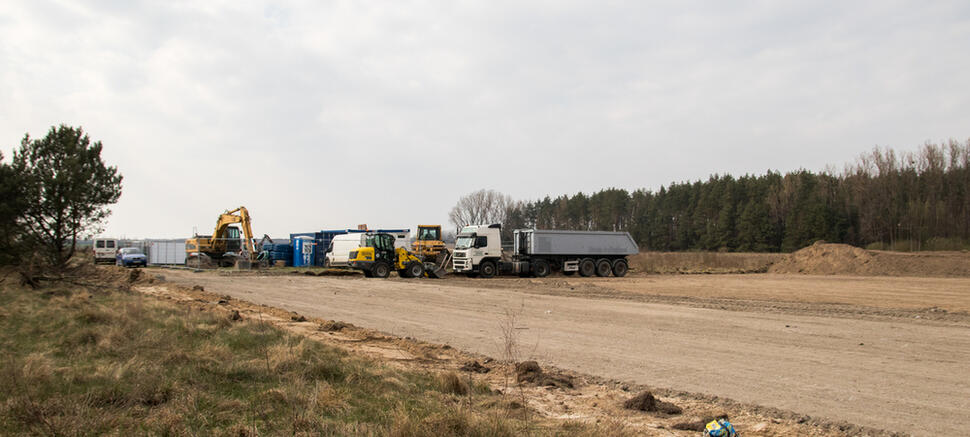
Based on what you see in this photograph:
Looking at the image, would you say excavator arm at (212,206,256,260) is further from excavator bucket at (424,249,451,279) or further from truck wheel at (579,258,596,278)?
truck wheel at (579,258,596,278)

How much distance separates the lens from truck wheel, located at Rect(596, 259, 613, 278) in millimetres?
39344

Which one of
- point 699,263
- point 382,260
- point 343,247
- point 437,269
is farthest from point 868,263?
point 343,247

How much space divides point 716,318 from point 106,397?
1361 centimetres

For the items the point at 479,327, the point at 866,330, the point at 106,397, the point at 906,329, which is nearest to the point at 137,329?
the point at 106,397

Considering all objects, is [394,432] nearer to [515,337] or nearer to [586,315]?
[515,337]

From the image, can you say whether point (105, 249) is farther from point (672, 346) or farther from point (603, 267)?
point (672, 346)

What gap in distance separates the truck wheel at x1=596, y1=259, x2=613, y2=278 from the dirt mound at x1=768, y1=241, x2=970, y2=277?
59.3 ft

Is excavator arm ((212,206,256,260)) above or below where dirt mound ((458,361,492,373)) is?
above

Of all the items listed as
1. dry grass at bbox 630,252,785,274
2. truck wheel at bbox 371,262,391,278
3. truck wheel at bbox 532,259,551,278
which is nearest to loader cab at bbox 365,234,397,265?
truck wheel at bbox 371,262,391,278

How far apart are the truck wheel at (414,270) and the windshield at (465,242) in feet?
10.8

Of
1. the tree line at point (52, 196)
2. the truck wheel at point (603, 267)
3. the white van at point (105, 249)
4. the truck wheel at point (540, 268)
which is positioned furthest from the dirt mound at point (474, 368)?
the white van at point (105, 249)

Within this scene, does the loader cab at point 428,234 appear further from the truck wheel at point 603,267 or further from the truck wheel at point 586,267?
the truck wheel at point 603,267

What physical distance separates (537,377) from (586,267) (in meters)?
31.2

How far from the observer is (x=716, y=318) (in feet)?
49.8
